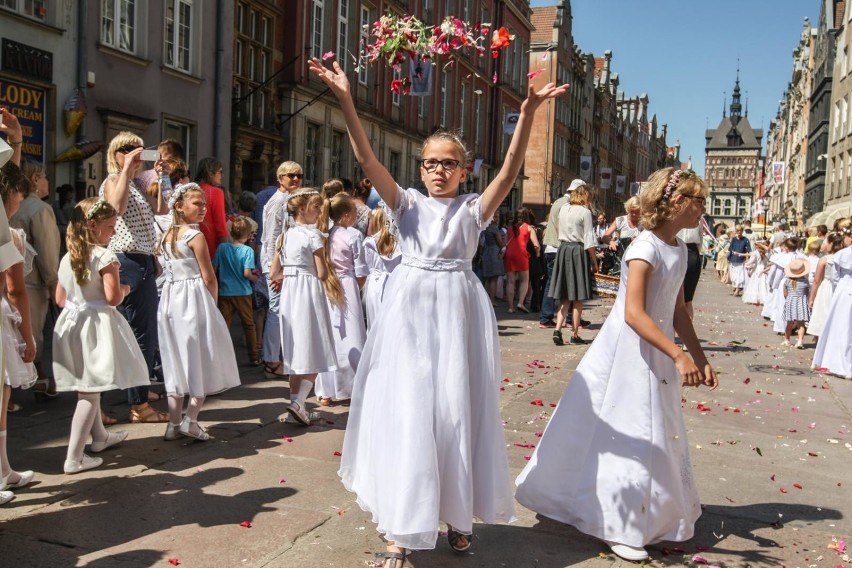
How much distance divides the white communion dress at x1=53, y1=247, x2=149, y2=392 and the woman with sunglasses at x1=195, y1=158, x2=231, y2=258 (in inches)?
138

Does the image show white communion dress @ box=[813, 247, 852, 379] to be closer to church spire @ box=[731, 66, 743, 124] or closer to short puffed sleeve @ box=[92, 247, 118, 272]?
short puffed sleeve @ box=[92, 247, 118, 272]

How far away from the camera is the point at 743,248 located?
26297 millimetres

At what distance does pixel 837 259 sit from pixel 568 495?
24.9ft

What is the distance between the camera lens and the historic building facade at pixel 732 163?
580 ft

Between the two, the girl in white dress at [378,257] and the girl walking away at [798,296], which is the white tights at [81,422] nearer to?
the girl in white dress at [378,257]

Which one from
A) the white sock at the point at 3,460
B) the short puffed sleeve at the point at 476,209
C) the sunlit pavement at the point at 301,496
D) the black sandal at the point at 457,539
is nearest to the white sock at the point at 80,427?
the sunlit pavement at the point at 301,496

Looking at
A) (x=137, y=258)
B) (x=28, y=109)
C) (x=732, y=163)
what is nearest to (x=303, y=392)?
(x=137, y=258)

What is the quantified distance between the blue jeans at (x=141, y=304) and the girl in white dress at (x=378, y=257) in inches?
78.4

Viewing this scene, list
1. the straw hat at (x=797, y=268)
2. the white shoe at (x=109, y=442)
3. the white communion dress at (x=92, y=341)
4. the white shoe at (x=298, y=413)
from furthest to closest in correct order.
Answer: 1. the straw hat at (x=797, y=268)
2. the white shoe at (x=298, y=413)
3. the white shoe at (x=109, y=442)
4. the white communion dress at (x=92, y=341)

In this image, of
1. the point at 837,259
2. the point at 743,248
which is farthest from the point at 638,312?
the point at 743,248

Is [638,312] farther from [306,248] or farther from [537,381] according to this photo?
[537,381]

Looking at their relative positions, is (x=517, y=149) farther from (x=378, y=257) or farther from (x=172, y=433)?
(x=378, y=257)

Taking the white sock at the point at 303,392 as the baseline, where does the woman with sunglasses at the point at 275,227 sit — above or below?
above

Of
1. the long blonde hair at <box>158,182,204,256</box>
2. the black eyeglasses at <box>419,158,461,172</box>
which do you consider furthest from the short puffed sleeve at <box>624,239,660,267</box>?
the long blonde hair at <box>158,182,204,256</box>
